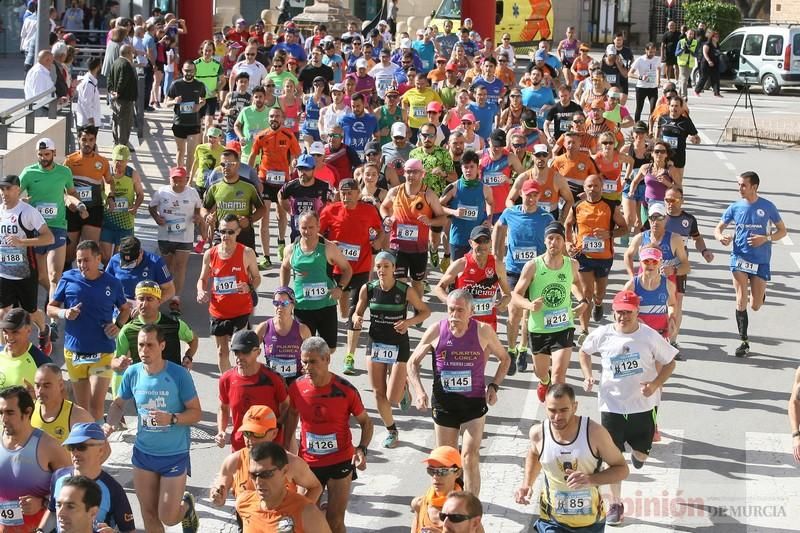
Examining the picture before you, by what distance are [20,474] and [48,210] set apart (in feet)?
21.3

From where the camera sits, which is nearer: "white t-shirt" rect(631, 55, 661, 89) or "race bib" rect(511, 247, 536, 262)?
"race bib" rect(511, 247, 536, 262)

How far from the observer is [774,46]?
3781 cm

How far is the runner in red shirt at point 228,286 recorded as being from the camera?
40.2 feet

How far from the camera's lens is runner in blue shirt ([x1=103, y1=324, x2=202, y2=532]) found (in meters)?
8.99

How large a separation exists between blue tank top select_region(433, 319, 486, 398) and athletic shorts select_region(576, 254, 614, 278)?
438 centimetres

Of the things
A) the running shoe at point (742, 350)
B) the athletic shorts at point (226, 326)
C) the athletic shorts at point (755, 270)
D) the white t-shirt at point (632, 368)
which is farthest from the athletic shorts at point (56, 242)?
the running shoe at point (742, 350)

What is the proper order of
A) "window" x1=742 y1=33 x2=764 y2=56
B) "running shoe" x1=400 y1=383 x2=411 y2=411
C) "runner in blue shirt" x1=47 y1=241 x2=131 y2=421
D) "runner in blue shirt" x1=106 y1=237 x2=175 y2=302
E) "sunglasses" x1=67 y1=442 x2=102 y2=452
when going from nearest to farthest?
1. "sunglasses" x1=67 y1=442 x2=102 y2=452
2. "runner in blue shirt" x1=47 y1=241 x2=131 y2=421
3. "runner in blue shirt" x1=106 y1=237 x2=175 y2=302
4. "running shoe" x1=400 y1=383 x2=411 y2=411
5. "window" x1=742 y1=33 x2=764 y2=56

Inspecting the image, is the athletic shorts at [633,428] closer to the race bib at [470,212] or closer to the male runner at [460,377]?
the male runner at [460,377]

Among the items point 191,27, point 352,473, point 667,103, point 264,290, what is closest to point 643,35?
point 191,27

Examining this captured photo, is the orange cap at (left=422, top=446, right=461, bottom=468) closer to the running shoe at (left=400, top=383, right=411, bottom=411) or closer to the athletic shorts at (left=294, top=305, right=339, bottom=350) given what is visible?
the running shoe at (left=400, top=383, right=411, bottom=411)

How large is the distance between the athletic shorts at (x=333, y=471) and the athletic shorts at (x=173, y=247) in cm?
589

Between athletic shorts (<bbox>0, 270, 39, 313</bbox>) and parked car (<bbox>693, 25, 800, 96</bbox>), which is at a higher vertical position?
parked car (<bbox>693, 25, 800, 96</bbox>)

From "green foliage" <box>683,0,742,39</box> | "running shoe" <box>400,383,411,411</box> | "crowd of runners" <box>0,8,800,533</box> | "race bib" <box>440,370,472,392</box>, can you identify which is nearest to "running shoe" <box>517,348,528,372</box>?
"crowd of runners" <box>0,8,800,533</box>

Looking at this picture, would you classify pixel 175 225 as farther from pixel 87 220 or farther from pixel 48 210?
pixel 48 210
